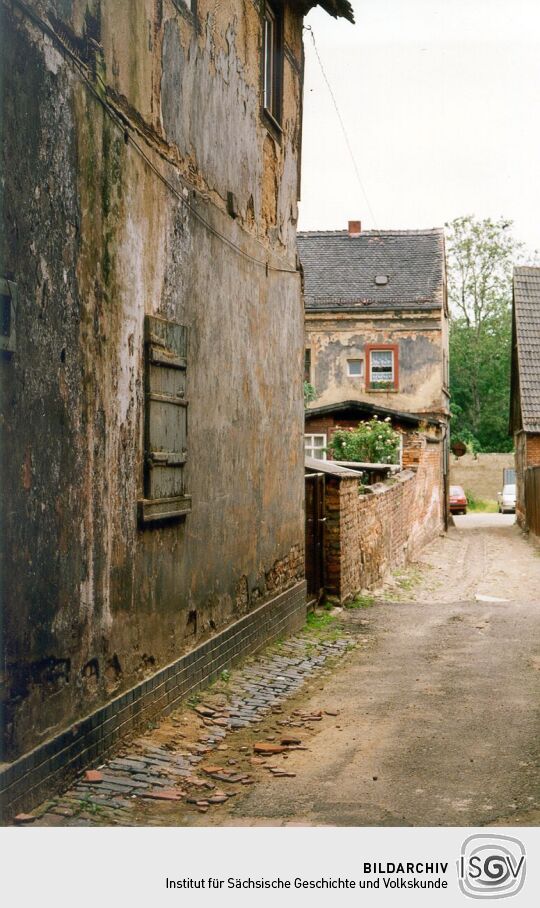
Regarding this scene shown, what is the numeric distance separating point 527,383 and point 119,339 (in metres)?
25.4

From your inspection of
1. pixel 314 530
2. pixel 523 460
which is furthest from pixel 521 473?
pixel 314 530

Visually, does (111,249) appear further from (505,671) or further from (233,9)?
(505,671)

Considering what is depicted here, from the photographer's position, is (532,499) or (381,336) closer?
(532,499)

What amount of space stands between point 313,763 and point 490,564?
604 inches

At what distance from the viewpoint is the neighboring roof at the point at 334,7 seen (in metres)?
10.6

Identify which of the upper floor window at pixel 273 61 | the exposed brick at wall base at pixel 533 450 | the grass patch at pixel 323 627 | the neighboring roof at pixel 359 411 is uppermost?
the upper floor window at pixel 273 61

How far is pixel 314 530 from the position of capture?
494 inches

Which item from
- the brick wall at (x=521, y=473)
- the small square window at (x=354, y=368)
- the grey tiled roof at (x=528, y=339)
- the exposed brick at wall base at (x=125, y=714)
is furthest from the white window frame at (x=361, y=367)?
the exposed brick at wall base at (x=125, y=714)

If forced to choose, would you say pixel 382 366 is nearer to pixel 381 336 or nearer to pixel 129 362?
pixel 381 336

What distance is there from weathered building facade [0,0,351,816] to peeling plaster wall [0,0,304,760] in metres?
0.02

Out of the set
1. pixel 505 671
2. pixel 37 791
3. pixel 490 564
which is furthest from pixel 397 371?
pixel 37 791

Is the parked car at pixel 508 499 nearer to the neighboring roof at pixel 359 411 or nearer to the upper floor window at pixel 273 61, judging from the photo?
the neighboring roof at pixel 359 411

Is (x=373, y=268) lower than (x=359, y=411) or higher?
higher
